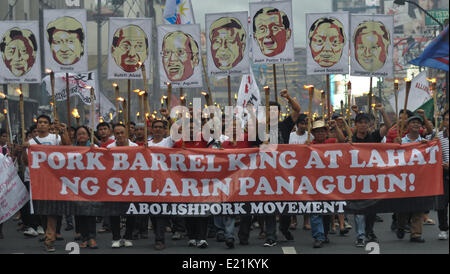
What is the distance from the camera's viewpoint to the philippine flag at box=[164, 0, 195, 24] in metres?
17.0

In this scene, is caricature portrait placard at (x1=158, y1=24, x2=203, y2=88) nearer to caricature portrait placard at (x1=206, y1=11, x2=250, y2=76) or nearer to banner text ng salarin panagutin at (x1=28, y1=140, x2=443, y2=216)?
caricature portrait placard at (x1=206, y1=11, x2=250, y2=76)

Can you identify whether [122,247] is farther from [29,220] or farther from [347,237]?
[347,237]

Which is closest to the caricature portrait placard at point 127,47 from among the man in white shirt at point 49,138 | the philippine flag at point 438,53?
the man in white shirt at point 49,138

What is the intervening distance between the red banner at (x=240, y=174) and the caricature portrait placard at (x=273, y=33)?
4.33 m

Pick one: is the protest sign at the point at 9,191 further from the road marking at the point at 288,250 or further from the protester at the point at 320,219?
the protester at the point at 320,219

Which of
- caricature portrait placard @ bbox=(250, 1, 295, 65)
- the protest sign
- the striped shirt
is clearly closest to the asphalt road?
the protest sign

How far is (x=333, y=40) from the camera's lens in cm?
1412

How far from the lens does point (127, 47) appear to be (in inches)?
569

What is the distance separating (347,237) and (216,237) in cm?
182

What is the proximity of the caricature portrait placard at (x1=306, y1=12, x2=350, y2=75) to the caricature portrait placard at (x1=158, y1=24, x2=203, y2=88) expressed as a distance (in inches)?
79.1

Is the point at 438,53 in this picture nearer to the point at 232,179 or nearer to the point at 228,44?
the point at 232,179

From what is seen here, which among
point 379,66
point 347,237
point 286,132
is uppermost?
point 379,66

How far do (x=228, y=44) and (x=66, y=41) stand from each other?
281 cm

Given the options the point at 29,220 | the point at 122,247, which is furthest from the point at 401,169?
the point at 29,220
